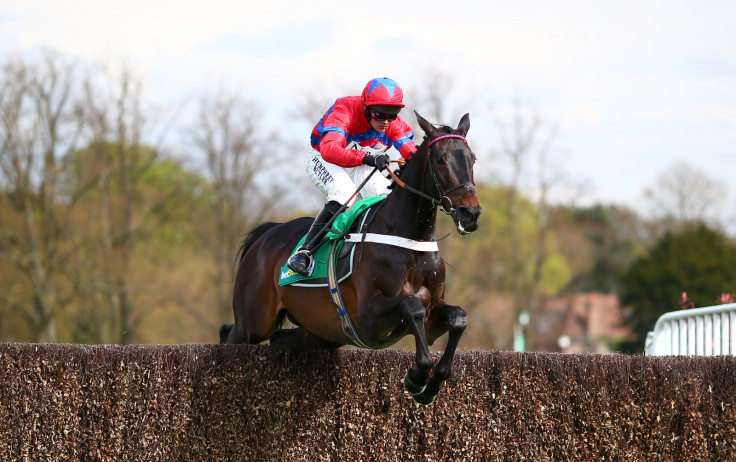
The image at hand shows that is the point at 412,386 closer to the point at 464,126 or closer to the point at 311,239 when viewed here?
the point at 311,239

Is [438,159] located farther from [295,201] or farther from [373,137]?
[295,201]

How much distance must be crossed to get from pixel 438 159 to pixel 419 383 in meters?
1.51

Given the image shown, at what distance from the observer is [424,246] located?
640 cm

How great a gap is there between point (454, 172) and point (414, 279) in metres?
0.86

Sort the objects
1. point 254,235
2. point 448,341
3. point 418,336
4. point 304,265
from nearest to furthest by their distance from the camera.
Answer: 1. point 418,336
2. point 448,341
3. point 304,265
4. point 254,235

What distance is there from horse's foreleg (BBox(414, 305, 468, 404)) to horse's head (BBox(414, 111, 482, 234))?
68 centimetres

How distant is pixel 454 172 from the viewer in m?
5.96

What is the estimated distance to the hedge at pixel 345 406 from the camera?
6.75m

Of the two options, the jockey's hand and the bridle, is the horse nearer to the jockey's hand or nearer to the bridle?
the bridle

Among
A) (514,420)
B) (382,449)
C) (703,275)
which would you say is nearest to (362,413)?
(382,449)

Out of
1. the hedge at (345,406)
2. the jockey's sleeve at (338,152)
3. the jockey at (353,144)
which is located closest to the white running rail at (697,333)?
the hedge at (345,406)

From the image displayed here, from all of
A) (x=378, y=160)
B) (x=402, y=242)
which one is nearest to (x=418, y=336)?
(x=402, y=242)

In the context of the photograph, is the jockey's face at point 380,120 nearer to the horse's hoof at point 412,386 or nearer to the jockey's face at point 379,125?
the jockey's face at point 379,125

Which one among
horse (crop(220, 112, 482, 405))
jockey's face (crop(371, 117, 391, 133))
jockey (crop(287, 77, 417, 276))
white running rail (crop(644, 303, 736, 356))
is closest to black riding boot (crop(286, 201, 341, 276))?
jockey (crop(287, 77, 417, 276))
